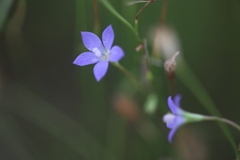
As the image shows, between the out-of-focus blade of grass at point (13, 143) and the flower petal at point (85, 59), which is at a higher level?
the flower petal at point (85, 59)

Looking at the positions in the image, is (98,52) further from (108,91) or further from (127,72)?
(108,91)

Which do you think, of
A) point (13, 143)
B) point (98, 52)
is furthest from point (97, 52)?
point (13, 143)

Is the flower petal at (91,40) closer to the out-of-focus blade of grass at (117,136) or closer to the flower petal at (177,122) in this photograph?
the flower petal at (177,122)

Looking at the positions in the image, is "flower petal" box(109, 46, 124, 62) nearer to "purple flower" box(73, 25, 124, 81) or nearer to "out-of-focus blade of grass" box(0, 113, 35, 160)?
"purple flower" box(73, 25, 124, 81)

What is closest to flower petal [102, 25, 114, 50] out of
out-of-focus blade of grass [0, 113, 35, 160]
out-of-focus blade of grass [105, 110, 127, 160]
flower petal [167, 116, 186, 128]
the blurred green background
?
flower petal [167, 116, 186, 128]

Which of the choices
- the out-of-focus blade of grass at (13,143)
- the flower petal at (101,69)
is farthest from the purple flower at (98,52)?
the out-of-focus blade of grass at (13,143)
